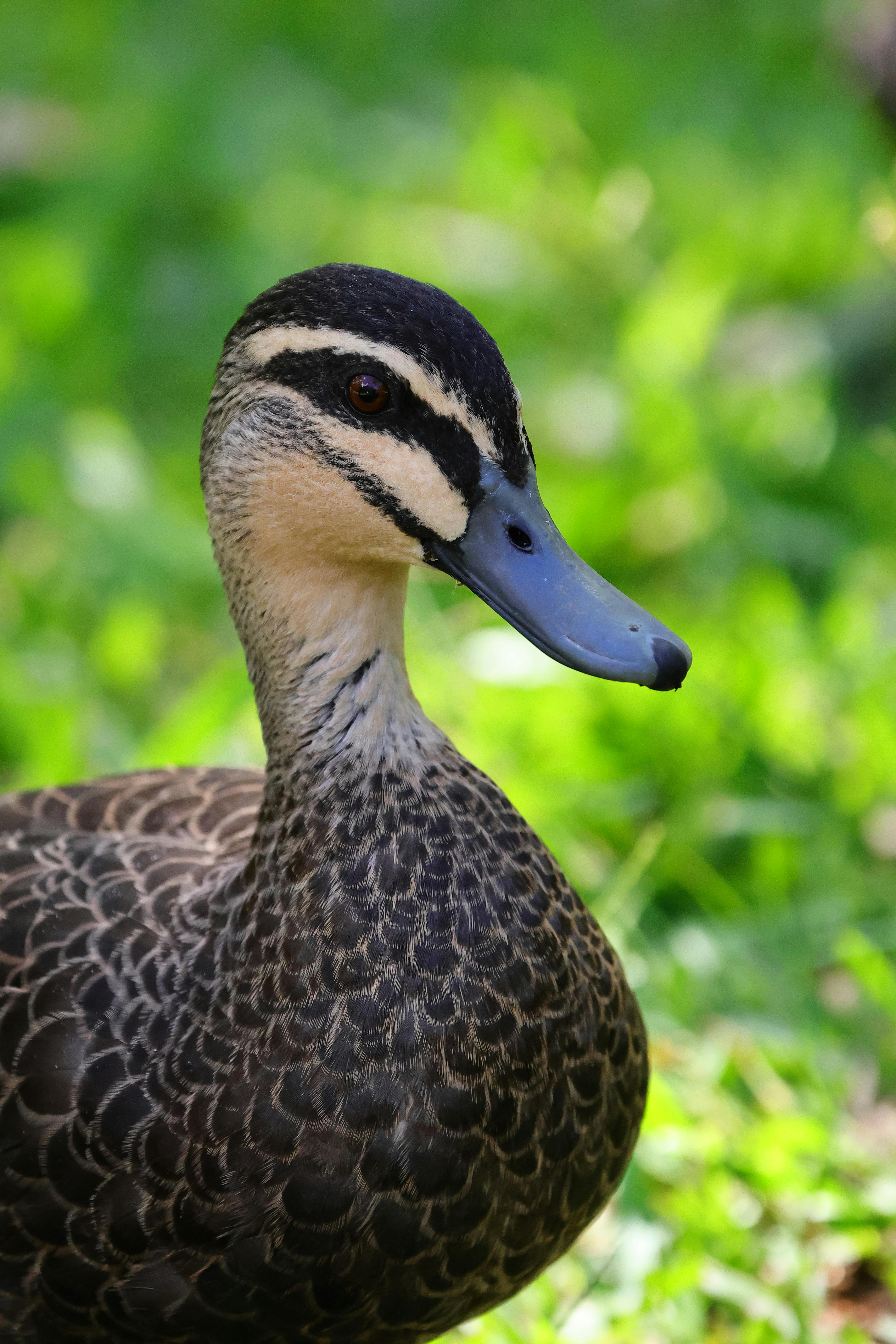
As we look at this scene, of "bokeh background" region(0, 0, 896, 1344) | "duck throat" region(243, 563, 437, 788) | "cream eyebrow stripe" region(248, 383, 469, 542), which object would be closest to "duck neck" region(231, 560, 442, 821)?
"duck throat" region(243, 563, 437, 788)

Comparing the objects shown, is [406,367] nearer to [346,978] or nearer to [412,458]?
[412,458]

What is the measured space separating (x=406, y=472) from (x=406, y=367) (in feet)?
0.31

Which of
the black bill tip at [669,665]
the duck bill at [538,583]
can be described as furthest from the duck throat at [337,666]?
the black bill tip at [669,665]

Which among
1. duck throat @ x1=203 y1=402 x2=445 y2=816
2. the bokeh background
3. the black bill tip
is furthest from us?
the bokeh background

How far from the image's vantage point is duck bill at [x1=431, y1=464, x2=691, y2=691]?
131 centimetres

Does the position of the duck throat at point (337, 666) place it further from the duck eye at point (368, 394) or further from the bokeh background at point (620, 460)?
the bokeh background at point (620, 460)

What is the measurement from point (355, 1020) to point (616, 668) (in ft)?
1.41

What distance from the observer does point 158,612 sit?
308 cm

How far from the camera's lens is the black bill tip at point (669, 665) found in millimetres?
1275

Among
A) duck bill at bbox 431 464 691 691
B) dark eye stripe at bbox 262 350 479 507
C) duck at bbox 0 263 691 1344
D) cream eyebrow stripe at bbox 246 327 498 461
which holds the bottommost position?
duck at bbox 0 263 691 1344

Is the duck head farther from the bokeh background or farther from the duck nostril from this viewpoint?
the bokeh background

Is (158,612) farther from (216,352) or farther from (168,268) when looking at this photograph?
(168,268)

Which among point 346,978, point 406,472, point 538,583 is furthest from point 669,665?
point 346,978

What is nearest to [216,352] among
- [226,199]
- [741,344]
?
[226,199]
